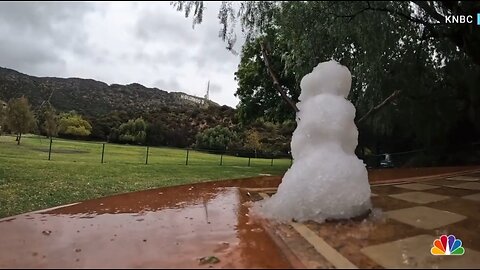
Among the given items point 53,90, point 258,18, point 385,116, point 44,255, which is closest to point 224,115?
point 53,90

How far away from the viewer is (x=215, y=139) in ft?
87.1

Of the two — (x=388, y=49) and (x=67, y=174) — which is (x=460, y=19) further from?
(x=67, y=174)

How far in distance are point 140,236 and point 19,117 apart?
9954 millimetres

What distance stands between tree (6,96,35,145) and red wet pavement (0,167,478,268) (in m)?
6.34

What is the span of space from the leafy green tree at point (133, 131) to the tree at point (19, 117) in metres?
9.23

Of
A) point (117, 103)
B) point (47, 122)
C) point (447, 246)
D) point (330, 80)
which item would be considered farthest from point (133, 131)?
point (447, 246)

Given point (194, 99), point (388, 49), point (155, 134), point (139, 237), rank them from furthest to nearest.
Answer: point (194, 99)
point (155, 134)
point (388, 49)
point (139, 237)

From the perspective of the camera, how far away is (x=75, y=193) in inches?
373

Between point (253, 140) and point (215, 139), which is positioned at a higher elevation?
point (253, 140)

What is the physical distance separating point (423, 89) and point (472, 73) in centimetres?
146

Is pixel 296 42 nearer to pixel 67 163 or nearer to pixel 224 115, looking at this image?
pixel 67 163

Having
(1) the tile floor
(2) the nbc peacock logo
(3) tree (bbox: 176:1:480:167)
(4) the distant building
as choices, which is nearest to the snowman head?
(3) tree (bbox: 176:1:480:167)

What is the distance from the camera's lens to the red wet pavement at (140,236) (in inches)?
174

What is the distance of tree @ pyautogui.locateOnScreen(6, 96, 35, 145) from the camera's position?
12969 mm
